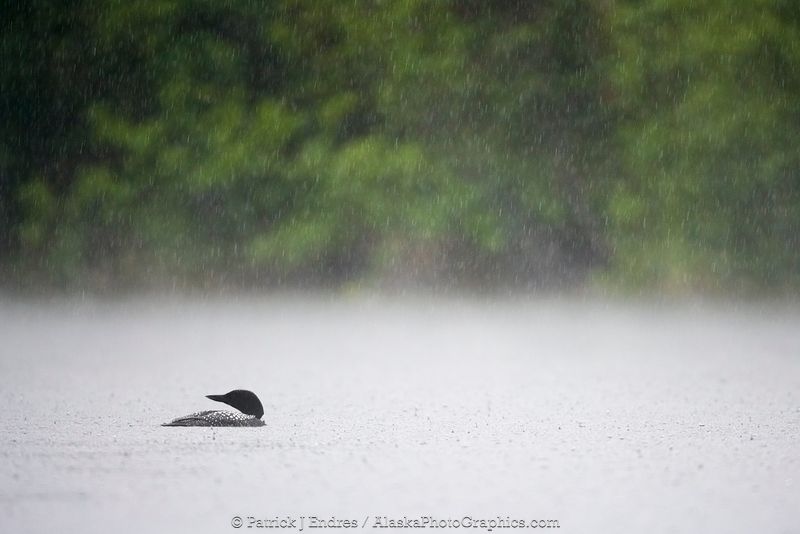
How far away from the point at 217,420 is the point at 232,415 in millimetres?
58

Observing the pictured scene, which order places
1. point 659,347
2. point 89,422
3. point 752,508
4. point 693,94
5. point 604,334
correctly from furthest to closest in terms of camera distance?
point 693,94, point 604,334, point 659,347, point 89,422, point 752,508

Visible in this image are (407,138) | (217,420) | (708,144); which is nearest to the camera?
(217,420)

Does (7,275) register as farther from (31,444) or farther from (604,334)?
(31,444)

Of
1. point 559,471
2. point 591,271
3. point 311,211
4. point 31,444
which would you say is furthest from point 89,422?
point 591,271

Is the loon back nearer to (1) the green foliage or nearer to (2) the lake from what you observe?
(2) the lake

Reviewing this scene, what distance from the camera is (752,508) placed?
2666 millimetres

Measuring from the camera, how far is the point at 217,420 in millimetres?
3320

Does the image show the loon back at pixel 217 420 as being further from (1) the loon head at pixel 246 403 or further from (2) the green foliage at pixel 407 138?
(2) the green foliage at pixel 407 138

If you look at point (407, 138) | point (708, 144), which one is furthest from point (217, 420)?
point (708, 144)

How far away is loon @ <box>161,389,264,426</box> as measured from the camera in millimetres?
3316

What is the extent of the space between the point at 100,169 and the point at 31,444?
436cm

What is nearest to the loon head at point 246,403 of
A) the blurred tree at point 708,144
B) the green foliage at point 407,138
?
the green foliage at point 407,138

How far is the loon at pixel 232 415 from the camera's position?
332cm

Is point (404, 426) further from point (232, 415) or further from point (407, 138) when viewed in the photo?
point (407, 138)
